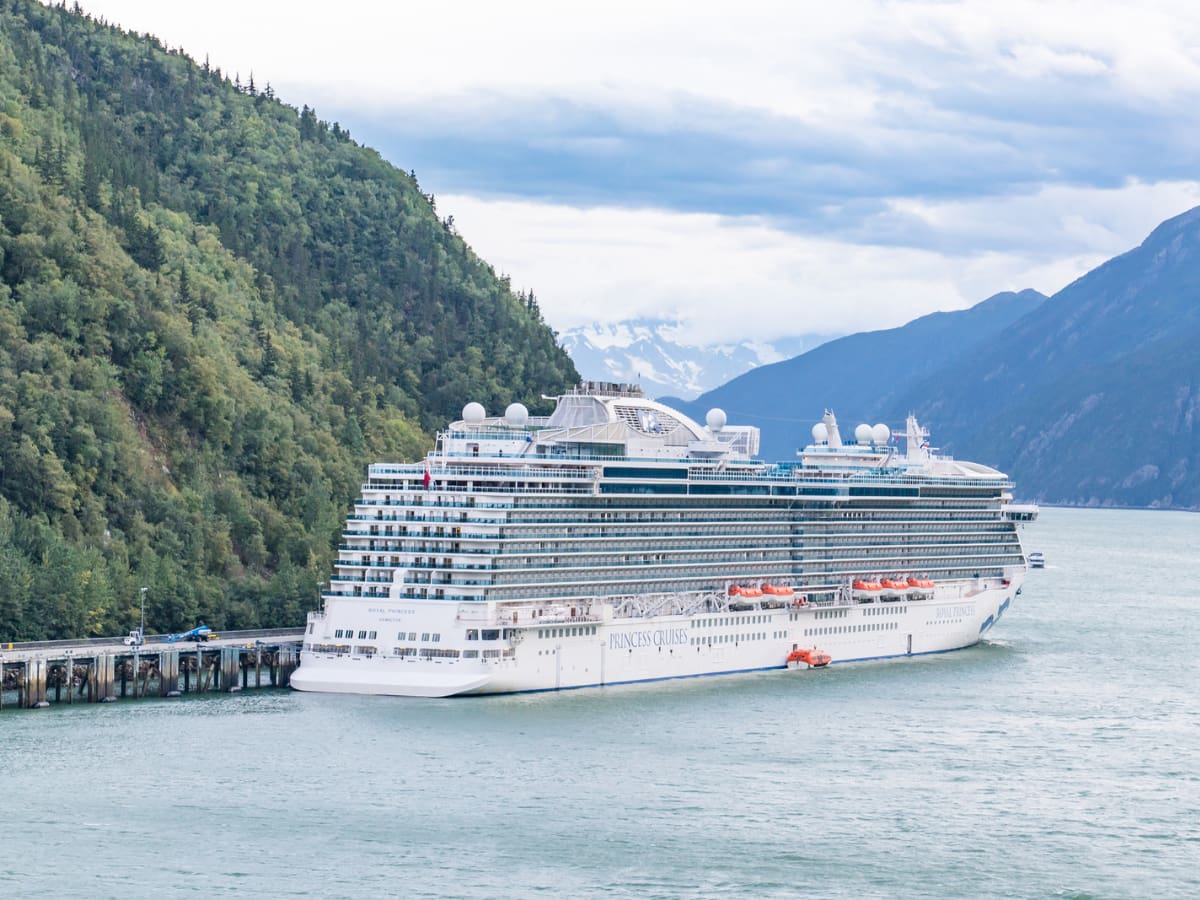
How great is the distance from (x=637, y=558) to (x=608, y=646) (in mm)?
6380

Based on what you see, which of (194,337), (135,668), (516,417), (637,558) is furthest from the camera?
(194,337)

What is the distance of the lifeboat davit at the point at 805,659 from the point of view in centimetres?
10912

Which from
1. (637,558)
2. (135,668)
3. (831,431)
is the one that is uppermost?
(831,431)

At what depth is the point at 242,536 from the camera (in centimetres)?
12494

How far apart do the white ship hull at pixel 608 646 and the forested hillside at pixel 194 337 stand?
17.7 m

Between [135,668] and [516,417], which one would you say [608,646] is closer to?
[516,417]

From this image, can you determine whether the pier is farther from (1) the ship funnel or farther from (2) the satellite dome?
(1) the ship funnel

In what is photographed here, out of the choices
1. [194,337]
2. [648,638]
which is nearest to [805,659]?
[648,638]

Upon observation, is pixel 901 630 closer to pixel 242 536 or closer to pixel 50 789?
pixel 242 536

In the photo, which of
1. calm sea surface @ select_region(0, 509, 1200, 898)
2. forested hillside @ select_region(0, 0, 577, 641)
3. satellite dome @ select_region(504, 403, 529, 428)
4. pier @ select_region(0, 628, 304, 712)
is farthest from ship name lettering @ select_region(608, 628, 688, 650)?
forested hillside @ select_region(0, 0, 577, 641)

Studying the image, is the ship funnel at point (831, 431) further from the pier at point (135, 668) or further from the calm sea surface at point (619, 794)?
the pier at point (135, 668)

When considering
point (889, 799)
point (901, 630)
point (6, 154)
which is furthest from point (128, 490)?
point (889, 799)

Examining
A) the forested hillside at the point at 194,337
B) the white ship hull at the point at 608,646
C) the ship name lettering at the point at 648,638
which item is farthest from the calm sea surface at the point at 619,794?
the forested hillside at the point at 194,337

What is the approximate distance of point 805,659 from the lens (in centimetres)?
10919
